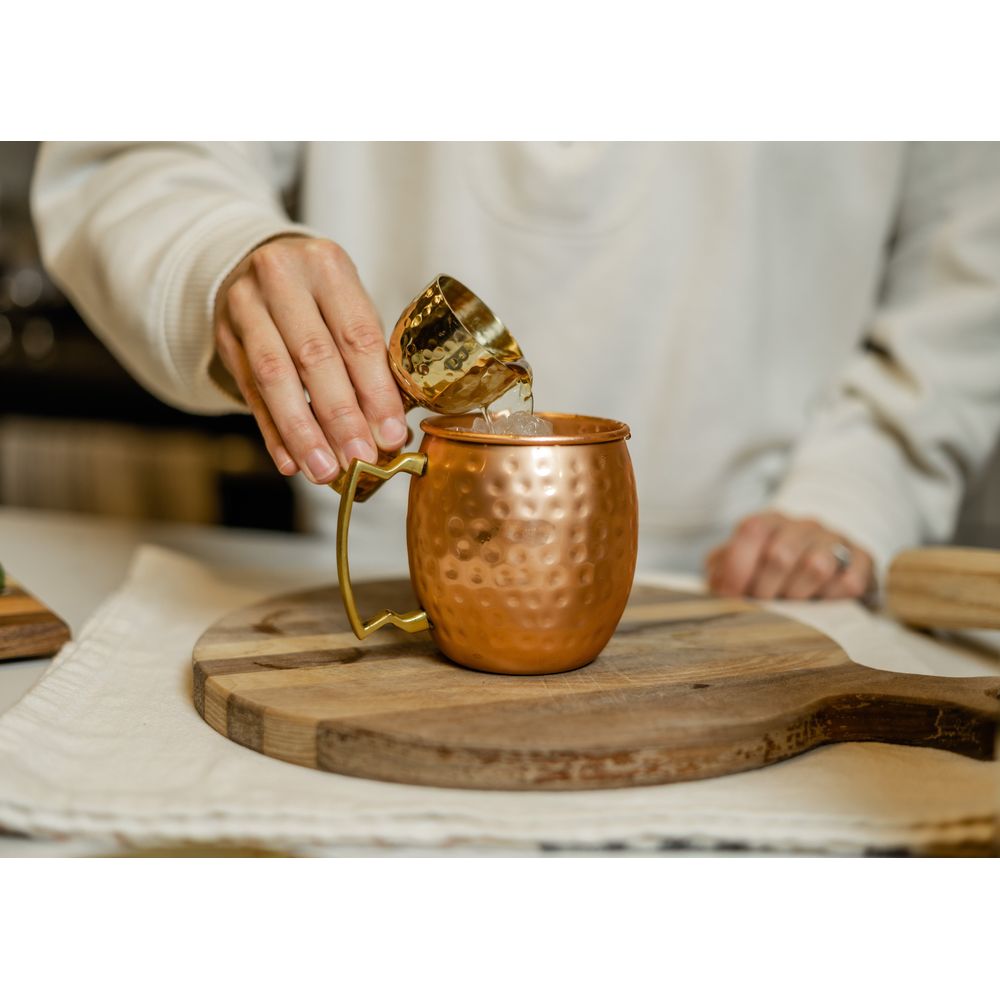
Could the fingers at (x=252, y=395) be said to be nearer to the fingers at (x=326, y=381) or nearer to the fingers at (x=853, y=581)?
the fingers at (x=326, y=381)

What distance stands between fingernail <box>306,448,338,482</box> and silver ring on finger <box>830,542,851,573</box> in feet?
1.80

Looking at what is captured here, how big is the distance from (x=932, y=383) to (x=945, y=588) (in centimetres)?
43

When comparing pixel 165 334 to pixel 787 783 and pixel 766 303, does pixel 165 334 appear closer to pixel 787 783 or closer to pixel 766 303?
pixel 787 783

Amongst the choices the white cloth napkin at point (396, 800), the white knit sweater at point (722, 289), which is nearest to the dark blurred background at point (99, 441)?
the white knit sweater at point (722, 289)

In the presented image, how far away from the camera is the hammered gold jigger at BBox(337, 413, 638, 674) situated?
690 mm

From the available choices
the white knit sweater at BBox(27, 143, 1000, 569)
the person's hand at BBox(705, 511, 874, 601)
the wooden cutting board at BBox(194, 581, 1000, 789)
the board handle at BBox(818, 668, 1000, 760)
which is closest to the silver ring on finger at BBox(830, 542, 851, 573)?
the person's hand at BBox(705, 511, 874, 601)

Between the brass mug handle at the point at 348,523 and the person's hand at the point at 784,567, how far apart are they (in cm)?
41

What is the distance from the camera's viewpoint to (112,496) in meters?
2.80

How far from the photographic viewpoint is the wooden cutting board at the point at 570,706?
1.94 ft

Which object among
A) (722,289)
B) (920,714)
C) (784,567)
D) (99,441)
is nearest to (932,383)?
(722,289)

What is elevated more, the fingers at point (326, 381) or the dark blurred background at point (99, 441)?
the fingers at point (326, 381)

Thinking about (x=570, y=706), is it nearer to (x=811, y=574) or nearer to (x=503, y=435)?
(x=503, y=435)

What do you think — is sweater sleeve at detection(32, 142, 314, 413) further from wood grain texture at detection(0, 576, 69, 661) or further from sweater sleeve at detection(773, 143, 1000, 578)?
sweater sleeve at detection(773, 143, 1000, 578)

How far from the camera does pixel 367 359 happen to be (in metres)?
0.75
